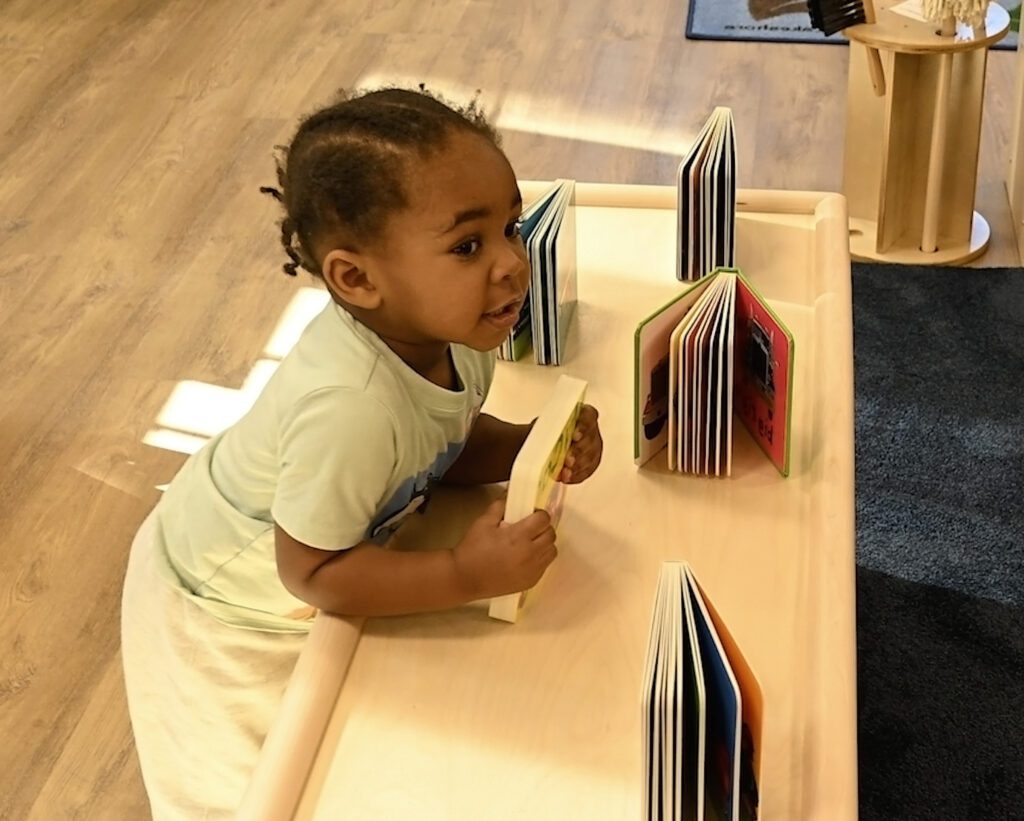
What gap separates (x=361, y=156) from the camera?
87cm

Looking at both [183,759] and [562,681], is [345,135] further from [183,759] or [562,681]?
[183,759]

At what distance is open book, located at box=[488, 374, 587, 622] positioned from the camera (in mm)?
882

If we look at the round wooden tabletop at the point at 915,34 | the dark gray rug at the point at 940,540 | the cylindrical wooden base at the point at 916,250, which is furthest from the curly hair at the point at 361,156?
the cylindrical wooden base at the point at 916,250

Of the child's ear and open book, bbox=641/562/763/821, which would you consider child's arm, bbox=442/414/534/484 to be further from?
open book, bbox=641/562/763/821

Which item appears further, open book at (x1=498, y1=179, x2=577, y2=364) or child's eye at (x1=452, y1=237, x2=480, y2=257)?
open book at (x1=498, y1=179, x2=577, y2=364)

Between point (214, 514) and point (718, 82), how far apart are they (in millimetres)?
2110

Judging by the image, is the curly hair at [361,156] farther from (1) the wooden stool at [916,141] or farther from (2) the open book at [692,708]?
(1) the wooden stool at [916,141]

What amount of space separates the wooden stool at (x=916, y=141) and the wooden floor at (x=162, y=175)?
0.37ft

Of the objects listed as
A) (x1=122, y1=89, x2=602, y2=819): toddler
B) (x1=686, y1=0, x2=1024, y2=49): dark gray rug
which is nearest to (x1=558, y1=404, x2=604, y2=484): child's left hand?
(x1=122, y1=89, x2=602, y2=819): toddler

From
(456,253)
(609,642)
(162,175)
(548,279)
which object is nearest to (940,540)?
(548,279)

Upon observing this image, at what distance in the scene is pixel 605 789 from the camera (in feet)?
2.62

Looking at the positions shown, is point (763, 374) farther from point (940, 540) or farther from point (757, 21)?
point (757, 21)

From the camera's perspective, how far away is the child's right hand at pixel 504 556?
887 millimetres

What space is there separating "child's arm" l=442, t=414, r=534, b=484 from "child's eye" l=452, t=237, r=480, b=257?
7.7 inches
